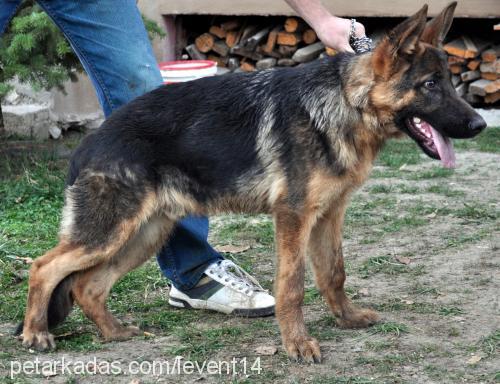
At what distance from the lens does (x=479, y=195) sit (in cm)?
693

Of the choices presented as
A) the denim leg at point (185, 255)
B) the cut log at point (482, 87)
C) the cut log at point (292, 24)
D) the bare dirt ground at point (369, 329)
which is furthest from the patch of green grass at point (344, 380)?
the cut log at point (292, 24)

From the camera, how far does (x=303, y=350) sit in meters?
3.89

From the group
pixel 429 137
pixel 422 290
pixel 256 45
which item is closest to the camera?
pixel 429 137

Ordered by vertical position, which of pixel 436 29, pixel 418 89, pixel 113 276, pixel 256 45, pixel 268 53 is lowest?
pixel 113 276

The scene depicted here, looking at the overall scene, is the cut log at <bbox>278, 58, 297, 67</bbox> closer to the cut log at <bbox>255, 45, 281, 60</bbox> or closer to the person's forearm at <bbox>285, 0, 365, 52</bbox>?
the cut log at <bbox>255, 45, 281, 60</bbox>

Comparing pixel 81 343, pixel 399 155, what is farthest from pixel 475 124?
pixel 399 155

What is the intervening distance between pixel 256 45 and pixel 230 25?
48cm

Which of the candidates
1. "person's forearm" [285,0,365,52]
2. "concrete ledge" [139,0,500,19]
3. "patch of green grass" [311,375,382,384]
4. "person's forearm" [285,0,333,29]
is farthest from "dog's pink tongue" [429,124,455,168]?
"concrete ledge" [139,0,500,19]

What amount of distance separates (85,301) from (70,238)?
370 mm

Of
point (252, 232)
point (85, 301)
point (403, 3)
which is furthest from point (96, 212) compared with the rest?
point (403, 3)

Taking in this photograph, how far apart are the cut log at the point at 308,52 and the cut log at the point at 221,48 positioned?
0.91 metres

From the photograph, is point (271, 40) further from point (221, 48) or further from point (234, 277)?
point (234, 277)

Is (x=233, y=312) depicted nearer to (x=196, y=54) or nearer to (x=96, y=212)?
(x=96, y=212)

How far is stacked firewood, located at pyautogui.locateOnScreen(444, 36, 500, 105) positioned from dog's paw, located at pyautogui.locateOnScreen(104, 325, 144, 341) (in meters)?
6.17
